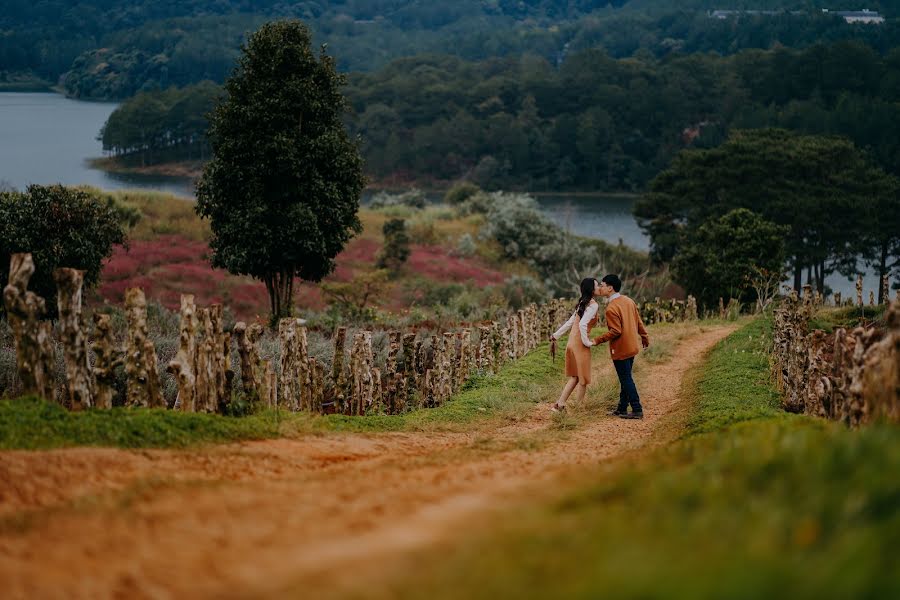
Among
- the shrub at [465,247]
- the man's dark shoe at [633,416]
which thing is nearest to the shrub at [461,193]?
the shrub at [465,247]

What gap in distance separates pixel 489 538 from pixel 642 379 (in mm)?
12457

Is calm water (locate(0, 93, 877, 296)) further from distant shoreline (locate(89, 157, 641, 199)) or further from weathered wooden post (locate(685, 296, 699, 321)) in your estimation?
weathered wooden post (locate(685, 296, 699, 321))

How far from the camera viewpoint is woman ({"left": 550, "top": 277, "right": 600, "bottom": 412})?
38.4ft

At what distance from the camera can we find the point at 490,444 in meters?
9.08

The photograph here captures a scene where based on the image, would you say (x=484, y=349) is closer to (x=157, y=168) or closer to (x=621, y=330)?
(x=621, y=330)

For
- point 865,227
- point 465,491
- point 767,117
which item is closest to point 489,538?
point 465,491

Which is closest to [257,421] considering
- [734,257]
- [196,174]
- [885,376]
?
[885,376]

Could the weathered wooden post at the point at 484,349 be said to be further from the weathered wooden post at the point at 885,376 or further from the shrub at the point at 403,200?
the shrub at the point at 403,200

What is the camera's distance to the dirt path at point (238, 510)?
3.96m

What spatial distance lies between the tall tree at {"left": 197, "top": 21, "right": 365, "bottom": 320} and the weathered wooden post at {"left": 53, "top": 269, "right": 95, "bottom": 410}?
1289cm

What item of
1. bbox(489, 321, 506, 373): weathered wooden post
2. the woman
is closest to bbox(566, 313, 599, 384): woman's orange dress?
the woman

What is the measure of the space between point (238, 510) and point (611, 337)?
744 centimetres

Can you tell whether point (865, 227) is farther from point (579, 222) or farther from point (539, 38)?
point (539, 38)

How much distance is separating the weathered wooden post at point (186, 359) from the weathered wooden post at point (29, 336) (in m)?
1.11
